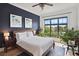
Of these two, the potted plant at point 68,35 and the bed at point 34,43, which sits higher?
the potted plant at point 68,35

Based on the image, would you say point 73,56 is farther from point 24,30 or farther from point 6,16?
point 6,16

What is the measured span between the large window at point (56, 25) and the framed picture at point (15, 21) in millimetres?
638

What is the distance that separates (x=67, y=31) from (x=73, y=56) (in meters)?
0.58

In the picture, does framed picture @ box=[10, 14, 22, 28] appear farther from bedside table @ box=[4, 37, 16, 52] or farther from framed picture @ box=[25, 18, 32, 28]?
bedside table @ box=[4, 37, 16, 52]

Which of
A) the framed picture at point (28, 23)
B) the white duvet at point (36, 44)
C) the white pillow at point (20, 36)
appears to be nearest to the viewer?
the white duvet at point (36, 44)

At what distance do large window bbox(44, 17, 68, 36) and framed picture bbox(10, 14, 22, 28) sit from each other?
638 millimetres

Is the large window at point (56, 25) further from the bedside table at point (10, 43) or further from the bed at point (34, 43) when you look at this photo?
the bedside table at point (10, 43)

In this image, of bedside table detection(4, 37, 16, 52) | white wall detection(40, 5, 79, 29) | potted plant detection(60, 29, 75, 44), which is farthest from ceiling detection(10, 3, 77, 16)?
bedside table detection(4, 37, 16, 52)

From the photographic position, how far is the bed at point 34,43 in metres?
2.08

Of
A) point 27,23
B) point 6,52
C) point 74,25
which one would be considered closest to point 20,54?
point 6,52

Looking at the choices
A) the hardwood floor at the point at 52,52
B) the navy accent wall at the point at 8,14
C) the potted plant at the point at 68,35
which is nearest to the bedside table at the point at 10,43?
the hardwood floor at the point at 52,52

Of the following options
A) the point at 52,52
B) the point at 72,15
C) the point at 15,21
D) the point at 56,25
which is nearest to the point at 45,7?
the point at 56,25

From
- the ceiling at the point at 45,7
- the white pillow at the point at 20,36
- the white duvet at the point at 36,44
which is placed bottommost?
the white duvet at the point at 36,44

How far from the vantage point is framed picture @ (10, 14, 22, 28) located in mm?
2227
